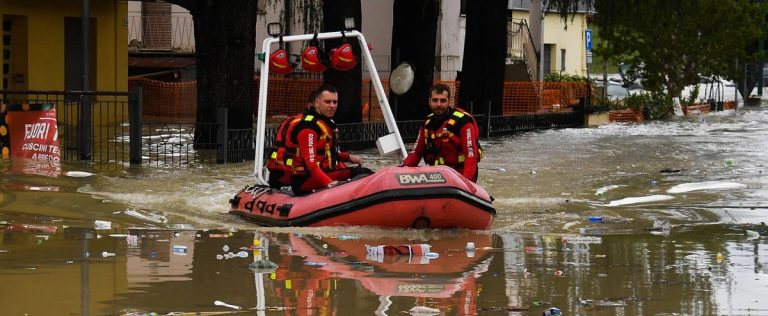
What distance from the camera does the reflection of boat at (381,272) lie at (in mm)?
9016

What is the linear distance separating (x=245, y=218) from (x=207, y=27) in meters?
9.32

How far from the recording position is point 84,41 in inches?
827

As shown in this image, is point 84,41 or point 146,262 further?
point 84,41

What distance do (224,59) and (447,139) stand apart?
382 inches

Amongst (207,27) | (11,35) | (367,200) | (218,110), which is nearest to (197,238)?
(367,200)

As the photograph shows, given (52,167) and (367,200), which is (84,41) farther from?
(367,200)

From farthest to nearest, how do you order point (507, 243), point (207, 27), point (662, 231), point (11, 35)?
point (11, 35)
point (207, 27)
point (662, 231)
point (507, 243)

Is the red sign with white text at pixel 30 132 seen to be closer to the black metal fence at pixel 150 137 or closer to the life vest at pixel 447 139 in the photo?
the black metal fence at pixel 150 137

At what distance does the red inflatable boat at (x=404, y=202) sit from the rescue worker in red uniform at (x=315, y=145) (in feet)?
0.89

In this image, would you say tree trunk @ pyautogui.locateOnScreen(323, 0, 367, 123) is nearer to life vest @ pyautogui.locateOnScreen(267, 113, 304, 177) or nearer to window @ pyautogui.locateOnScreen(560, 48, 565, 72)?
life vest @ pyautogui.locateOnScreen(267, 113, 304, 177)

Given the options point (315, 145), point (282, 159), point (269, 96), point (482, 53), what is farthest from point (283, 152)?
point (269, 96)

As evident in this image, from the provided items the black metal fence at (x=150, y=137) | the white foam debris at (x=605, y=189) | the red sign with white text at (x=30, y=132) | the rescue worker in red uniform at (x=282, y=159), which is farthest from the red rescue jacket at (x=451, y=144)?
the red sign with white text at (x=30, y=132)

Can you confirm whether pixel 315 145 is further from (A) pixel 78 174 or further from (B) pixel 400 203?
(A) pixel 78 174

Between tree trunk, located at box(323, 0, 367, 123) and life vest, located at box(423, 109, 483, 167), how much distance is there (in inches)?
443
